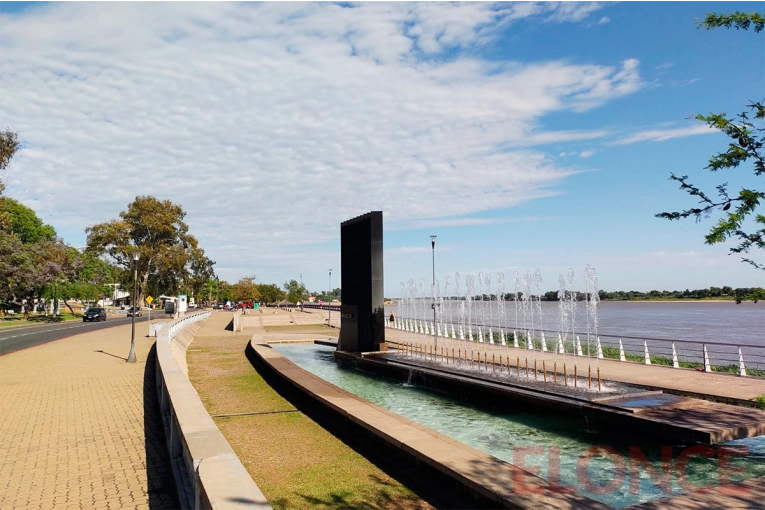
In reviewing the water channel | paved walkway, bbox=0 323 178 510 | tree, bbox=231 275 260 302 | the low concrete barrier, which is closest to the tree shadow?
the low concrete barrier

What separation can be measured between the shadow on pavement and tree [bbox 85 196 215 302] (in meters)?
63.6

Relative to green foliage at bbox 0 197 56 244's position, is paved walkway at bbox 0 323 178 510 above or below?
below

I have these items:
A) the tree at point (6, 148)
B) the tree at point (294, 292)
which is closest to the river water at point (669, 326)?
the tree at point (6, 148)

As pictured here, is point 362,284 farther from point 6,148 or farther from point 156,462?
point 6,148

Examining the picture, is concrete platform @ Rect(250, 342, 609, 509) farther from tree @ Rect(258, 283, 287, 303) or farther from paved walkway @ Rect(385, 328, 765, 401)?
tree @ Rect(258, 283, 287, 303)

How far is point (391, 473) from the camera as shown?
22.6 ft

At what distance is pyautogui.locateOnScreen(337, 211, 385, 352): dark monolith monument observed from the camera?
2048 centimetres

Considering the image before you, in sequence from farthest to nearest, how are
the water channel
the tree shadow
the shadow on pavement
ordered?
the water channel
the shadow on pavement
the tree shadow

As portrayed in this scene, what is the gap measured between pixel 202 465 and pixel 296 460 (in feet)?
9.71

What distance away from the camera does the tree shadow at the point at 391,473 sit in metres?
5.76

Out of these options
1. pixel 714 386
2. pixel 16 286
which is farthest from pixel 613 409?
pixel 16 286

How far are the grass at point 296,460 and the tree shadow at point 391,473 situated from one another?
0.10 feet

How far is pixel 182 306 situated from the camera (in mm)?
66312

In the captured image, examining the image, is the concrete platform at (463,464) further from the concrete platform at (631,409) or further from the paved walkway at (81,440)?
the concrete platform at (631,409)
